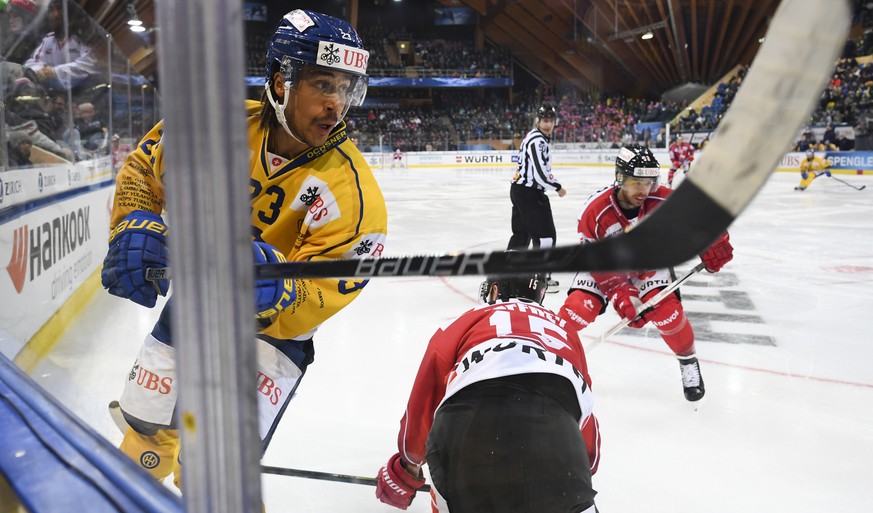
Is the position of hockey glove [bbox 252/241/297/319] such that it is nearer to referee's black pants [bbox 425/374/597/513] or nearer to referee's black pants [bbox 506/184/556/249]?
referee's black pants [bbox 425/374/597/513]

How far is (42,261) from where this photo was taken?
298 centimetres

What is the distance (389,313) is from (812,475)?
229 cm

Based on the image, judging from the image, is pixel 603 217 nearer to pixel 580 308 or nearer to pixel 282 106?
pixel 580 308

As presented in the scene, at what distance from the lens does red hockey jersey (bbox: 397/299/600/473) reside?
124 cm

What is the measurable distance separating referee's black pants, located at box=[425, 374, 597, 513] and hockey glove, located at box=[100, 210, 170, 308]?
1.86 ft

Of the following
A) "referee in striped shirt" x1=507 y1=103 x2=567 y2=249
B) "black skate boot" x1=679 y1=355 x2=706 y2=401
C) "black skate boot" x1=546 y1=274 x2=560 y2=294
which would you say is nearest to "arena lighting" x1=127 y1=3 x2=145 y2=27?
"black skate boot" x1=679 y1=355 x2=706 y2=401

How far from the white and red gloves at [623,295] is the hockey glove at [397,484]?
1410mm

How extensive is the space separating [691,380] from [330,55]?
1.91 meters

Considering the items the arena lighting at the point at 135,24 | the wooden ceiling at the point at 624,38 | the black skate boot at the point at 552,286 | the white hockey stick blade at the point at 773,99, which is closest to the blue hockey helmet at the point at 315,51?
the arena lighting at the point at 135,24

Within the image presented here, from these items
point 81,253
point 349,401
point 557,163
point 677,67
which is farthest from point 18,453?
point 677,67

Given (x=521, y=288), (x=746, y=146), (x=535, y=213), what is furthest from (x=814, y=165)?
(x=746, y=146)

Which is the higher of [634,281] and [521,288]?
[521,288]

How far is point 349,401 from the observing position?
99.0 inches

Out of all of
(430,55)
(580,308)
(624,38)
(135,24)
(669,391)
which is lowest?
(669,391)
